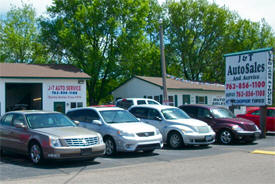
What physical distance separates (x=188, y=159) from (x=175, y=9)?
131ft

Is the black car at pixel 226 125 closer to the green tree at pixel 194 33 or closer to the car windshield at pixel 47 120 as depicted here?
the car windshield at pixel 47 120

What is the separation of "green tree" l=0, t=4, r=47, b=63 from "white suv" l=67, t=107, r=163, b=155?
33.7m

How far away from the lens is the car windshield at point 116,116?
12.7 metres

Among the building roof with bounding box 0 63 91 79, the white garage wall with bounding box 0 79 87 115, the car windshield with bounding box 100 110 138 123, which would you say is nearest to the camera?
the car windshield with bounding box 100 110 138 123

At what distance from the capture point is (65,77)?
28.7 m

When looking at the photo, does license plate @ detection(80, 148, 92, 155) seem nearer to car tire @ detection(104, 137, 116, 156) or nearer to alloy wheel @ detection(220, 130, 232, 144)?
car tire @ detection(104, 137, 116, 156)

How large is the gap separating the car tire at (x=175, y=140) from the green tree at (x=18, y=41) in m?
33.7

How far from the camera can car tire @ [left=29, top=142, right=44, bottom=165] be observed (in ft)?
32.6

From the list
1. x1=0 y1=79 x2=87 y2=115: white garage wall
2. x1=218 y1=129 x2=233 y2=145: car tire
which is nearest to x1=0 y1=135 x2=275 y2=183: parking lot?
x1=218 y1=129 x2=233 y2=145: car tire

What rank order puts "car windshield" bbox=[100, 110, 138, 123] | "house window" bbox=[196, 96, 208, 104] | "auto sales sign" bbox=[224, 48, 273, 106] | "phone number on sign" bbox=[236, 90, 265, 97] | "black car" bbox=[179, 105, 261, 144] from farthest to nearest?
"house window" bbox=[196, 96, 208, 104] → "phone number on sign" bbox=[236, 90, 265, 97] → "auto sales sign" bbox=[224, 48, 273, 106] → "black car" bbox=[179, 105, 261, 144] → "car windshield" bbox=[100, 110, 138, 123]

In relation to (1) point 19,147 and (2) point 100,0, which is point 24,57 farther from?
(1) point 19,147

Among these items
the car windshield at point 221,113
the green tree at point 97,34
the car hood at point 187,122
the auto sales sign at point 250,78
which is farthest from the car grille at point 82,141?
the green tree at point 97,34

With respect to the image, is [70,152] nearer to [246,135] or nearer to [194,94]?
[246,135]

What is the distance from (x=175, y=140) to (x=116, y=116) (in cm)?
271
